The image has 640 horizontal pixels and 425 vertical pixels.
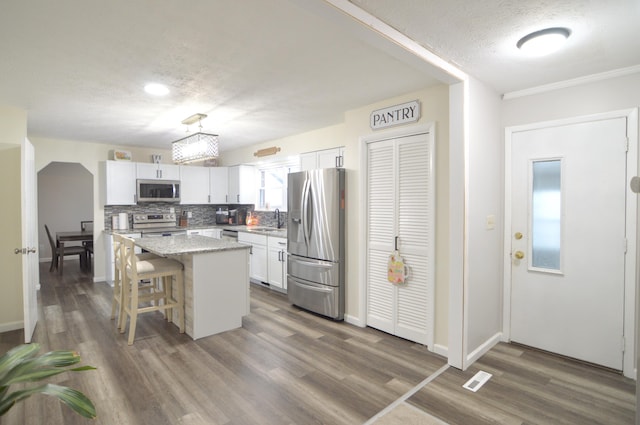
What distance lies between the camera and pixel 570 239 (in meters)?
2.86

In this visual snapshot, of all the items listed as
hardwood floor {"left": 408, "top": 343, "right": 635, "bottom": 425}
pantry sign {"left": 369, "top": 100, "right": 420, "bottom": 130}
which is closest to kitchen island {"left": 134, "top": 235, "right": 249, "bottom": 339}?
pantry sign {"left": 369, "top": 100, "right": 420, "bottom": 130}

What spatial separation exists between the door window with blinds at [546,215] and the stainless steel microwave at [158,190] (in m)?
5.72

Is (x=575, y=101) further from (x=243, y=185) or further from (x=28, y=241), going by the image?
(x=28, y=241)

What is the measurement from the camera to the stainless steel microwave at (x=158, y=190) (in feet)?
19.2

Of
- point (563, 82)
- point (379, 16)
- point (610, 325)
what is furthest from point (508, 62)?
point (610, 325)

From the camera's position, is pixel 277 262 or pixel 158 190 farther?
pixel 158 190

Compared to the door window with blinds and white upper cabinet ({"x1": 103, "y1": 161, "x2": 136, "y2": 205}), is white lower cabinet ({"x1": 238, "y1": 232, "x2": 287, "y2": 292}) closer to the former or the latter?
white upper cabinet ({"x1": 103, "y1": 161, "x2": 136, "y2": 205})

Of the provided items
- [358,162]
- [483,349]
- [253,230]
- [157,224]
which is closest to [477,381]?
[483,349]

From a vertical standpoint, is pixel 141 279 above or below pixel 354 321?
above

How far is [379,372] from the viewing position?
2.67 m

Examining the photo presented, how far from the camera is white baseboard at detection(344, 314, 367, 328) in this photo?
11.9ft

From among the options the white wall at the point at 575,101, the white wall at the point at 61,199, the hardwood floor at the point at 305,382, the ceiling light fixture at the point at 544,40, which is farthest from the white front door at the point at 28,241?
the white wall at the point at 61,199

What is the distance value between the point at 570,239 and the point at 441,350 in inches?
58.3

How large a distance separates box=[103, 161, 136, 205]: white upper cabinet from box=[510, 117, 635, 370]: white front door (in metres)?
5.81
